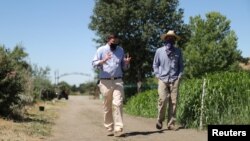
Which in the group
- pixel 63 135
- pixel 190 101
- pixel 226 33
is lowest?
pixel 63 135

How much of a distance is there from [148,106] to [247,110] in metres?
8.57

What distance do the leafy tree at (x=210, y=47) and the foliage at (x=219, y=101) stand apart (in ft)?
112

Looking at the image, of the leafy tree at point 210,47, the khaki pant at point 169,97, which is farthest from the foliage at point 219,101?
the leafy tree at point 210,47

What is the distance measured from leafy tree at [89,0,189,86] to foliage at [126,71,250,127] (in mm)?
29905

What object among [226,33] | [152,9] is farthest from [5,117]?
[226,33]

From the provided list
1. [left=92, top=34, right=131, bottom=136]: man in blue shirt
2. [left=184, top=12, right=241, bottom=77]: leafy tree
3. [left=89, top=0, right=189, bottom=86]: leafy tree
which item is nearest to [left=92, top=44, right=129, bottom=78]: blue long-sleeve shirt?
[left=92, top=34, right=131, bottom=136]: man in blue shirt

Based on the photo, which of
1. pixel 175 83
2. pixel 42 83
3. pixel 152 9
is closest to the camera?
pixel 175 83

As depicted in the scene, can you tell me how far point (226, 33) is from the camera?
2018 inches

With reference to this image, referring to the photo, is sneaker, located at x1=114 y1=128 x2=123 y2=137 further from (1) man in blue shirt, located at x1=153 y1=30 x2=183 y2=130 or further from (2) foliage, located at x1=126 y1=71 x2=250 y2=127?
(2) foliage, located at x1=126 y1=71 x2=250 y2=127

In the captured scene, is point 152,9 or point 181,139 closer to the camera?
point 181,139

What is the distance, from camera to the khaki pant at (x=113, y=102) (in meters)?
9.29

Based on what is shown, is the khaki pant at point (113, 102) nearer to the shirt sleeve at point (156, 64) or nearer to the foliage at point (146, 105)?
the shirt sleeve at point (156, 64)

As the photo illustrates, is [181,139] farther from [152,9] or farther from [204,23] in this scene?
[204,23]

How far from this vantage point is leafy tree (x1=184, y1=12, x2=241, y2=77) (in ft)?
156
